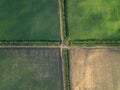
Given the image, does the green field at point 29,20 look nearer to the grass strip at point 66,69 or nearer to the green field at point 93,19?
the green field at point 93,19

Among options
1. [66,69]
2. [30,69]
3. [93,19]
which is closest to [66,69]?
[66,69]

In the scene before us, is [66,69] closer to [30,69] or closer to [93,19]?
[30,69]

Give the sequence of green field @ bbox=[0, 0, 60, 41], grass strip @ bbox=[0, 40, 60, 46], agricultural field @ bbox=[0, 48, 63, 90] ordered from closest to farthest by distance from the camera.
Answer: agricultural field @ bbox=[0, 48, 63, 90] < grass strip @ bbox=[0, 40, 60, 46] < green field @ bbox=[0, 0, 60, 41]

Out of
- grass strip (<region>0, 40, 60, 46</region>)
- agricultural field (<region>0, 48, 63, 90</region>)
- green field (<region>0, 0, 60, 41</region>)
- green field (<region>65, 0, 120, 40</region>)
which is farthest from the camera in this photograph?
green field (<region>65, 0, 120, 40</region>)

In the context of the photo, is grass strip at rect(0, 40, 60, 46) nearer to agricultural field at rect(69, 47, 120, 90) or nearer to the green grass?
the green grass

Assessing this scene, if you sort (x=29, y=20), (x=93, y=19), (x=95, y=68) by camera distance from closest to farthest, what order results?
(x=95, y=68) → (x=29, y=20) → (x=93, y=19)

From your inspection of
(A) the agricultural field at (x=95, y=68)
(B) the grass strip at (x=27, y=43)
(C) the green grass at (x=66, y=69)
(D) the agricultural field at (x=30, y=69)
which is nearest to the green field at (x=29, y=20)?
(B) the grass strip at (x=27, y=43)

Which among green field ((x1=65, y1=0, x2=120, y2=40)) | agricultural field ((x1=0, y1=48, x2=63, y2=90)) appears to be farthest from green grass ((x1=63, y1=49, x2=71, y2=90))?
green field ((x1=65, y1=0, x2=120, y2=40))

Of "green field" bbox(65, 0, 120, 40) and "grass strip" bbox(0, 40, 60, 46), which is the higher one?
"green field" bbox(65, 0, 120, 40)
